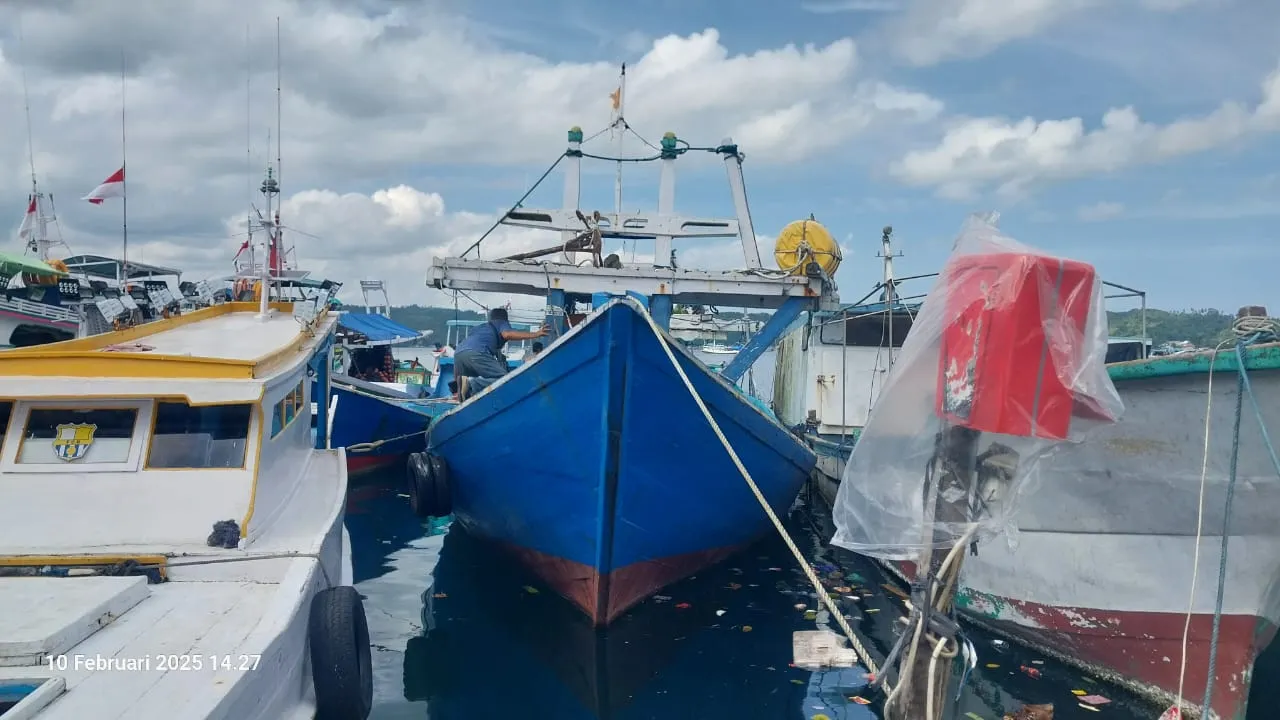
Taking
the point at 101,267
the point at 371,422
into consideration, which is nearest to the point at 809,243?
the point at 371,422

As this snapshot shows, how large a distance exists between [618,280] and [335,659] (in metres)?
5.48

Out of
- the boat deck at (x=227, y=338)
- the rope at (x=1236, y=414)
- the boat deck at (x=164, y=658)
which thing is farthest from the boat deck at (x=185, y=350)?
the rope at (x=1236, y=414)

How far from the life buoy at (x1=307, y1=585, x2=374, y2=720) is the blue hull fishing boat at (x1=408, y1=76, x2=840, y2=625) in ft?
8.76

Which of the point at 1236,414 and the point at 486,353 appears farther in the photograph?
the point at 486,353

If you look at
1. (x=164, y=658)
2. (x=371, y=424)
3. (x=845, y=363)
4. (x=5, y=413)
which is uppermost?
(x=845, y=363)

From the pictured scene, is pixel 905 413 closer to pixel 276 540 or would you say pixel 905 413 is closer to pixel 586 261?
pixel 276 540

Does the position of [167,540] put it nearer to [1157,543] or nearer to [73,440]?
[73,440]

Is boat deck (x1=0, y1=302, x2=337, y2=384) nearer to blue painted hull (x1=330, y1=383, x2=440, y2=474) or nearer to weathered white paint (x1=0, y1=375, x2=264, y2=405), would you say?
weathered white paint (x1=0, y1=375, x2=264, y2=405)

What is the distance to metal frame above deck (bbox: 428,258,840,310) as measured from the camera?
898 cm

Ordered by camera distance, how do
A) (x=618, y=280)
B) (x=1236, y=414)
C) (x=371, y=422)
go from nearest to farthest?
1. (x=1236, y=414)
2. (x=618, y=280)
3. (x=371, y=422)

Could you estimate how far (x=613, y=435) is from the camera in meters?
6.92

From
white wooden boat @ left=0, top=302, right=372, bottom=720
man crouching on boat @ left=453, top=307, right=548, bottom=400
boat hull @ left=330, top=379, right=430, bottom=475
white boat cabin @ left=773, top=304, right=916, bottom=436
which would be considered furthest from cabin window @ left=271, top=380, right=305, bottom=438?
white boat cabin @ left=773, top=304, right=916, bottom=436

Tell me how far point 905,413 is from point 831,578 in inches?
221

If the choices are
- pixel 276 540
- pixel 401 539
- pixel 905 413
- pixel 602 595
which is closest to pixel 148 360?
pixel 276 540
